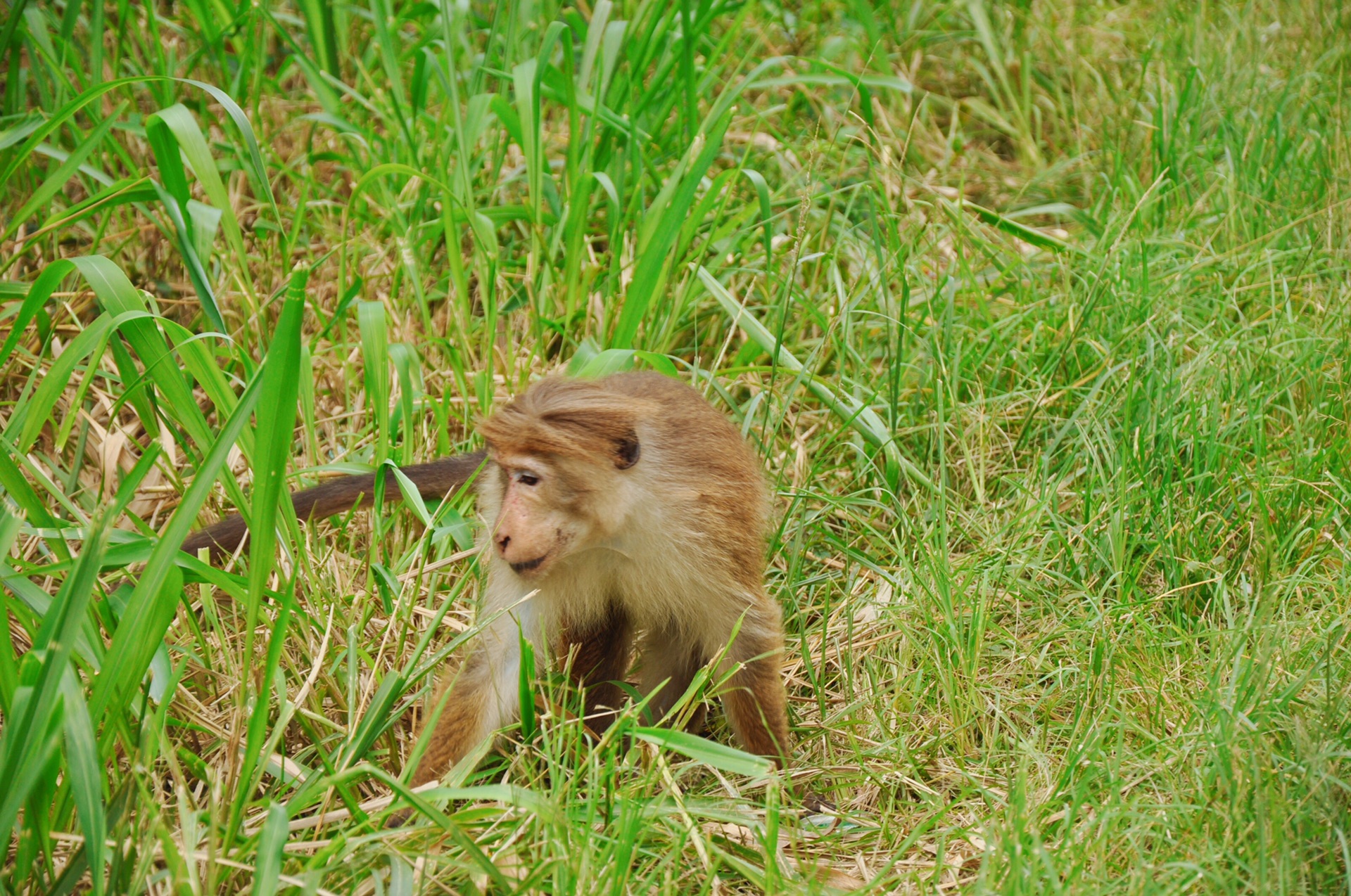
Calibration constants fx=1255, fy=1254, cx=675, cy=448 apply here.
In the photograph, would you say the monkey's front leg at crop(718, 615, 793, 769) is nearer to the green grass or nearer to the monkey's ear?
the green grass

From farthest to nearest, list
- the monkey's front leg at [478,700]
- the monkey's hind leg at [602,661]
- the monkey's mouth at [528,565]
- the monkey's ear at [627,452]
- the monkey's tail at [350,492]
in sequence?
1. the monkey's hind leg at [602,661]
2. the monkey's tail at [350,492]
3. the monkey's front leg at [478,700]
4. the monkey's ear at [627,452]
5. the monkey's mouth at [528,565]

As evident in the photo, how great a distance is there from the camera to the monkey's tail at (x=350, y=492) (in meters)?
2.95

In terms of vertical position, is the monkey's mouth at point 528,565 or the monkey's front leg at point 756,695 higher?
the monkey's mouth at point 528,565

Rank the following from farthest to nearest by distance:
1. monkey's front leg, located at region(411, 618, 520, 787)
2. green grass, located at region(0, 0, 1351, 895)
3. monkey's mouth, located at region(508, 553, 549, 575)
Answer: monkey's front leg, located at region(411, 618, 520, 787) < monkey's mouth, located at region(508, 553, 549, 575) < green grass, located at region(0, 0, 1351, 895)

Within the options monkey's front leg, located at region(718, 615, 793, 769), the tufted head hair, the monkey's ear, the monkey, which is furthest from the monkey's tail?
monkey's front leg, located at region(718, 615, 793, 769)

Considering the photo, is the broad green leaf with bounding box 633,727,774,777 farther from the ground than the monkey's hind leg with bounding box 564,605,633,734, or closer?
farther from the ground

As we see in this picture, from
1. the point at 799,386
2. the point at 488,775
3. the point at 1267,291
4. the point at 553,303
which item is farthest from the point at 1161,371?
the point at 488,775

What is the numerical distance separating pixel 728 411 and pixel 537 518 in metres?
1.44

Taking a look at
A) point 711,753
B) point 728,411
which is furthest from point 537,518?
point 728,411

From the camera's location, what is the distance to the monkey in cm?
260

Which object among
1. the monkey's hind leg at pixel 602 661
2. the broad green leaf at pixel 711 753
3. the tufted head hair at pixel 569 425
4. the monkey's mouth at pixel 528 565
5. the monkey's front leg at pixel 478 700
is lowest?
the monkey's hind leg at pixel 602 661

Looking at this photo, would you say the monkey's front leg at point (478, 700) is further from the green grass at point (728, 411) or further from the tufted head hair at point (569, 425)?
the tufted head hair at point (569, 425)

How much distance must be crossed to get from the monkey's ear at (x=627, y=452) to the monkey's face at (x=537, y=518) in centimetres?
11

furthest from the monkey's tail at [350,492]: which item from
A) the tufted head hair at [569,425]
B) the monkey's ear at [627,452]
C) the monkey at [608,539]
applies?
Result: the monkey's ear at [627,452]
